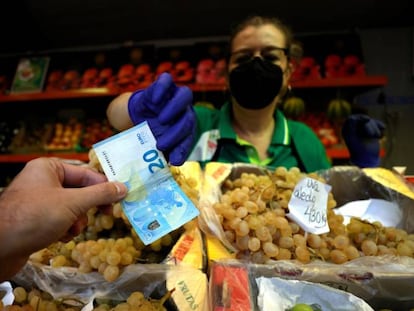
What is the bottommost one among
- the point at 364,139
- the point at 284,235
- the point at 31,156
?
the point at 31,156

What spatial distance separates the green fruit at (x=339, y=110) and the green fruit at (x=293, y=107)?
0.74 feet

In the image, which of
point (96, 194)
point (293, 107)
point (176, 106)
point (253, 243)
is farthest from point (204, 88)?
point (96, 194)

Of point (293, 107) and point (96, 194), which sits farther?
point (293, 107)

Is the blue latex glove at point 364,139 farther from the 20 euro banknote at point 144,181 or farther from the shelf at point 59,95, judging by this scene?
the shelf at point 59,95

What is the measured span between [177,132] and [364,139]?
975mm

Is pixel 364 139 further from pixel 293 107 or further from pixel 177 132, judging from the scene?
pixel 293 107

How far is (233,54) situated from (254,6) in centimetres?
159

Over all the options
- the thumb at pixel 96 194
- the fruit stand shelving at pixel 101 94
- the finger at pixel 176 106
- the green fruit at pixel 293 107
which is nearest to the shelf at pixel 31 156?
the fruit stand shelving at pixel 101 94

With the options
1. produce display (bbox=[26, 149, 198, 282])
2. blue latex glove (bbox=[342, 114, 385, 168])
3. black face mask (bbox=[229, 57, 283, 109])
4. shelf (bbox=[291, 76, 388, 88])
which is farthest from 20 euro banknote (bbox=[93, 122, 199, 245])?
shelf (bbox=[291, 76, 388, 88])

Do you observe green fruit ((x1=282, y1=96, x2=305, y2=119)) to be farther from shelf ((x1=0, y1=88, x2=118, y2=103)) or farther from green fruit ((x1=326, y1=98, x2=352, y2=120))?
shelf ((x1=0, y1=88, x2=118, y2=103))

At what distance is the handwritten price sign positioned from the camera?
787 millimetres

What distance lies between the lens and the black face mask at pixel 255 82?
54.2 inches

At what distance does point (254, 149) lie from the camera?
1.46 meters

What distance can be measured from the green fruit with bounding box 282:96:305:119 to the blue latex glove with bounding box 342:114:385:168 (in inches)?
54.8
